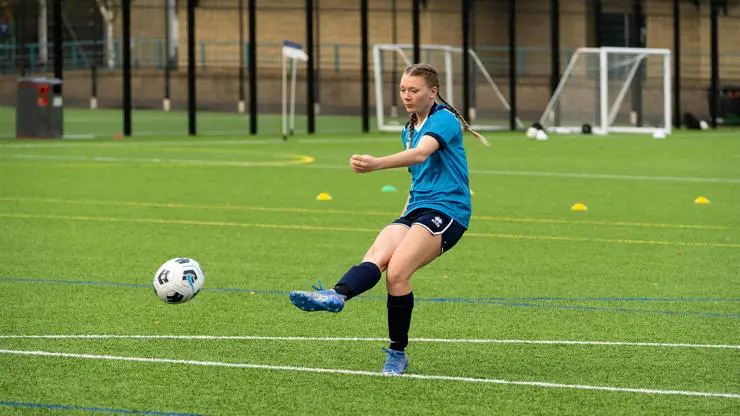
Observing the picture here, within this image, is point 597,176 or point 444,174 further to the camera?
point 597,176

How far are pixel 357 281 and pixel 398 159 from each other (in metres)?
0.66

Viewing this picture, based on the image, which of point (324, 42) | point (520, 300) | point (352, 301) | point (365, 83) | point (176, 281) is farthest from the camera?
point (324, 42)

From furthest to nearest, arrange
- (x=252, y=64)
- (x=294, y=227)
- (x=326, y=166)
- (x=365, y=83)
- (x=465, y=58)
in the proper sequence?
(x=465, y=58) → (x=365, y=83) → (x=252, y=64) → (x=326, y=166) → (x=294, y=227)

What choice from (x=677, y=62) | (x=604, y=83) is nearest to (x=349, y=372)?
(x=604, y=83)

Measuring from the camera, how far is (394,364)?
759 cm

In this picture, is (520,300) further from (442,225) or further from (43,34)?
(43,34)

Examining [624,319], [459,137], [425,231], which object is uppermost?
[459,137]

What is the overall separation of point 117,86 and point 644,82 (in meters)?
17.4

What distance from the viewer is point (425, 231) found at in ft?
25.2

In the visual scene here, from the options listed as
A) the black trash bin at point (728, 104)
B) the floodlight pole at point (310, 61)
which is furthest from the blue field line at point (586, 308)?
the black trash bin at point (728, 104)

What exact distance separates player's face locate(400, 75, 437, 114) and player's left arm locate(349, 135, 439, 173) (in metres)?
0.21

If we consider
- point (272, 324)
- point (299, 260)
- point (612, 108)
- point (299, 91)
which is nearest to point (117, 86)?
point (299, 91)

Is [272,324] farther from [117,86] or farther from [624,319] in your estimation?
[117,86]

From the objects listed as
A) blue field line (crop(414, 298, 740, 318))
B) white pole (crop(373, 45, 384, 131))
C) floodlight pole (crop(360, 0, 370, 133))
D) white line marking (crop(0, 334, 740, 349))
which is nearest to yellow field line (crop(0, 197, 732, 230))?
blue field line (crop(414, 298, 740, 318))
